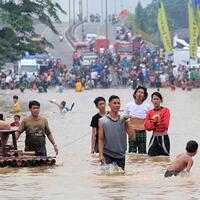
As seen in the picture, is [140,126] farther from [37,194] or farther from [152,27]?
[152,27]

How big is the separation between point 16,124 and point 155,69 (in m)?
46.9

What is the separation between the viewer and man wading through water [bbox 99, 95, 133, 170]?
13945 mm

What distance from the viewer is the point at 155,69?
67.2m

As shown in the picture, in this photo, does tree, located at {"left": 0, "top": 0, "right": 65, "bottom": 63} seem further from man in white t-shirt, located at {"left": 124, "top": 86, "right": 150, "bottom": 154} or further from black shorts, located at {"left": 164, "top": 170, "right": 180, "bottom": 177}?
black shorts, located at {"left": 164, "top": 170, "right": 180, "bottom": 177}

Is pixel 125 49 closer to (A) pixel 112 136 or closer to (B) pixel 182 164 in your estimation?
(A) pixel 112 136

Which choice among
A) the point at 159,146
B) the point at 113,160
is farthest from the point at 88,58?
the point at 113,160

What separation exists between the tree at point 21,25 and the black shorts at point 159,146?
24027mm

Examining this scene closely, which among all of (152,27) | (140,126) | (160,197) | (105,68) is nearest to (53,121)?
(140,126)

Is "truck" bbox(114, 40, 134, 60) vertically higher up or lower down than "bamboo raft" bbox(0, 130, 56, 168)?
higher up

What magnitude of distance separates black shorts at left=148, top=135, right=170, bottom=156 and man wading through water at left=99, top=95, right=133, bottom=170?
7.01 feet

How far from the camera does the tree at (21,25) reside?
40281mm

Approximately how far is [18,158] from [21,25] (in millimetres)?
25379

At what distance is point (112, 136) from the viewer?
14.0 m

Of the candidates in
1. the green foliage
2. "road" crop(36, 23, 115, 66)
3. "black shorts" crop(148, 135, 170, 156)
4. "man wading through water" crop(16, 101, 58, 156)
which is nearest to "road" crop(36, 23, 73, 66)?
"road" crop(36, 23, 115, 66)
